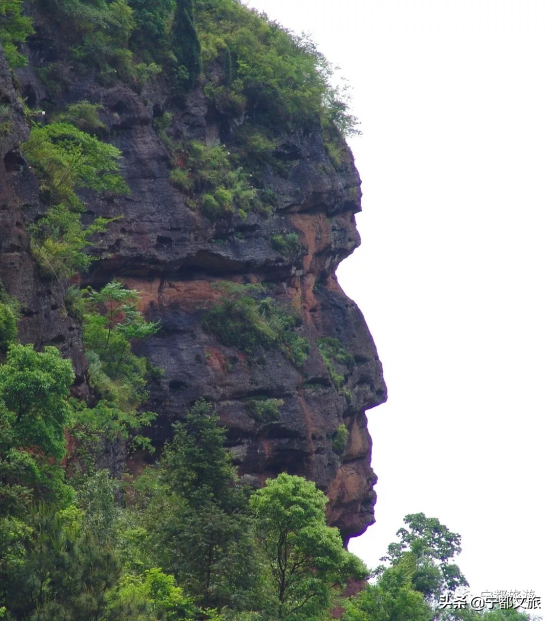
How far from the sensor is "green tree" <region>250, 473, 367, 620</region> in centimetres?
3297

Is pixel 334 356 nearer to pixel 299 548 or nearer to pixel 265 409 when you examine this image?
pixel 265 409

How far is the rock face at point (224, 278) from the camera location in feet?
147

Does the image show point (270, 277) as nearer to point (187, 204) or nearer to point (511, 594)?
point (187, 204)

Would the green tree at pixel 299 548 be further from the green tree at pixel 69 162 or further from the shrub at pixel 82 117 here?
the shrub at pixel 82 117

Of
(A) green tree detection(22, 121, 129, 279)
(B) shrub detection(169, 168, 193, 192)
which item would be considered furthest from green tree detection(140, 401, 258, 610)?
(B) shrub detection(169, 168, 193, 192)

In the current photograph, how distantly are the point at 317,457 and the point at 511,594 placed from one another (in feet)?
44.2

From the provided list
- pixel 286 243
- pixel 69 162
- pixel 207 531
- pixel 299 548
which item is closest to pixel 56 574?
pixel 207 531

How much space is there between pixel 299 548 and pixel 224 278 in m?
17.8

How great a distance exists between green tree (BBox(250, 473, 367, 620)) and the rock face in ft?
34.7

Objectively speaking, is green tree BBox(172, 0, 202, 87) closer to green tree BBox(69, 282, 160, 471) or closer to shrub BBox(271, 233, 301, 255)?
shrub BBox(271, 233, 301, 255)

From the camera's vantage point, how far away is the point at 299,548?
3341cm

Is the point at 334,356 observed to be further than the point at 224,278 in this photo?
Yes

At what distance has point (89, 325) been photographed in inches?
1622

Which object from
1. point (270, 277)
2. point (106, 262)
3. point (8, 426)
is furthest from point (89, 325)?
point (8, 426)
